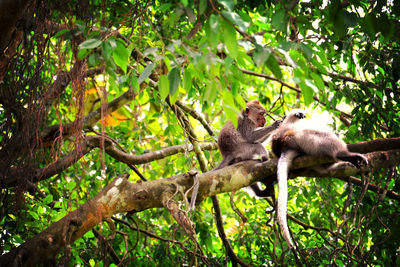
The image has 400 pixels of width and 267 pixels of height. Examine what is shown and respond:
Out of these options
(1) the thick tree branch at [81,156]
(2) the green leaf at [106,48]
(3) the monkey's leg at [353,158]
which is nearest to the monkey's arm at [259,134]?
(1) the thick tree branch at [81,156]

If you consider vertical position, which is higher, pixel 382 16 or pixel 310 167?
pixel 382 16

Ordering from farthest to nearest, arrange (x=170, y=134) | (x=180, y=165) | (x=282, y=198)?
(x=170, y=134) < (x=180, y=165) < (x=282, y=198)

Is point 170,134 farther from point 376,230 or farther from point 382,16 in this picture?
point 382,16

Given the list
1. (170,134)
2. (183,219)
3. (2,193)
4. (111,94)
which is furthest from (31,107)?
(111,94)

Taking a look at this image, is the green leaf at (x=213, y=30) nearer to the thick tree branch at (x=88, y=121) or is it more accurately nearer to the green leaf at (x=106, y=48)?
the green leaf at (x=106, y=48)

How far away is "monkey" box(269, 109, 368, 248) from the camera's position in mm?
3656

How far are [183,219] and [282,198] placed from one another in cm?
109

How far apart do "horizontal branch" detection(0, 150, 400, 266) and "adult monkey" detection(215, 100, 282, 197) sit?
1422 millimetres

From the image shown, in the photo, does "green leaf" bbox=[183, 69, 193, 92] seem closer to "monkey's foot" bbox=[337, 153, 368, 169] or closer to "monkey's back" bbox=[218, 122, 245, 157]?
"monkey's foot" bbox=[337, 153, 368, 169]

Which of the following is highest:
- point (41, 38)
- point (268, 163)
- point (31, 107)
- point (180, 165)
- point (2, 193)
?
point (41, 38)

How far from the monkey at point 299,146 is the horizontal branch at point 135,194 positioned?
0.13m

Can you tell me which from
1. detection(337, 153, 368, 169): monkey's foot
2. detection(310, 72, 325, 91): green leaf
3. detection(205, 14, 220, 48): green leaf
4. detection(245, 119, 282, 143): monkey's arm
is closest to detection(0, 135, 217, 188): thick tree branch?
detection(245, 119, 282, 143): monkey's arm

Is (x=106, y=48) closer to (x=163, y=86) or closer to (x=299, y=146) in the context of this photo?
(x=163, y=86)

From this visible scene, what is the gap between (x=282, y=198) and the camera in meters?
3.57
